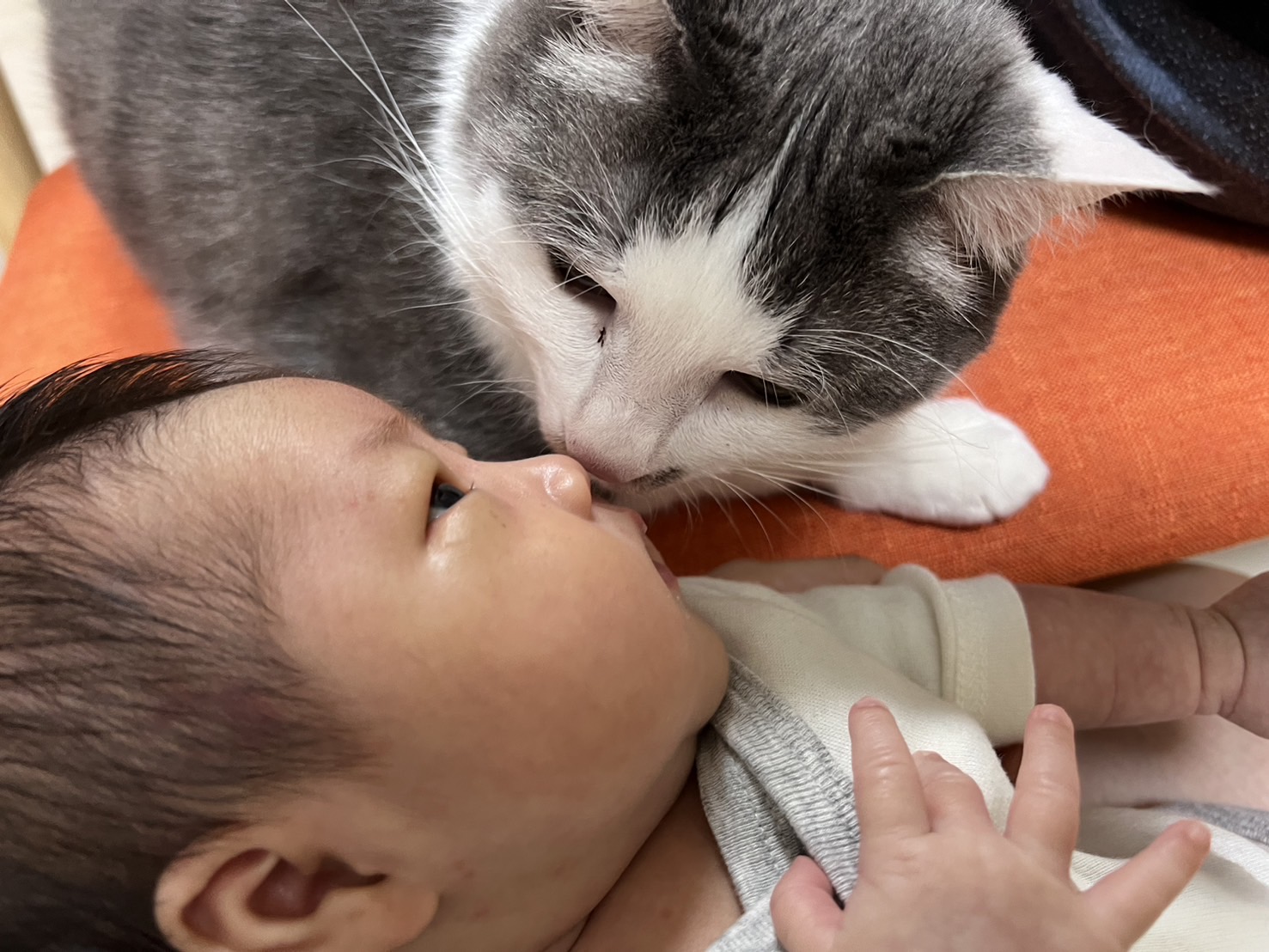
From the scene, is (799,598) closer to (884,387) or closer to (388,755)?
(884,387)

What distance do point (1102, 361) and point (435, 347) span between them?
31.5 inches

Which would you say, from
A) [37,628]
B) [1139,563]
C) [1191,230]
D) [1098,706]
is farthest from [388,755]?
[1191,230]

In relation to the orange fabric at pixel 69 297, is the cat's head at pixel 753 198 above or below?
above

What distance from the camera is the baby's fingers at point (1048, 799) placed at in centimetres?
60

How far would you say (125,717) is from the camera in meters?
0.54

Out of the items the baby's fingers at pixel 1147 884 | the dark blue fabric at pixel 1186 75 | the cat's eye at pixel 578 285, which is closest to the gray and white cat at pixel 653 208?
the cat's eye at pixel 578 285

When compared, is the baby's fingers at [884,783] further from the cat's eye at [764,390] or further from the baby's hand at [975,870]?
the cat's eye at [764,390]

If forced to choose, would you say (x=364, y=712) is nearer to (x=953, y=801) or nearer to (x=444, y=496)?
(x=444, y=496)

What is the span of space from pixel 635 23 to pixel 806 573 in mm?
603

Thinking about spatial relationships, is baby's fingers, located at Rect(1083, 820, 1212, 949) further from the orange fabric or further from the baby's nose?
the orange fabric

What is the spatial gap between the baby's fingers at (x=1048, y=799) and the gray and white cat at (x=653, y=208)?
0.33 meters

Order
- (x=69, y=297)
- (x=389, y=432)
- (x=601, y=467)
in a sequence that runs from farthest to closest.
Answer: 1. (x=69, y=297)
2. (x=601, y=467)
3. (x=389, y=432)

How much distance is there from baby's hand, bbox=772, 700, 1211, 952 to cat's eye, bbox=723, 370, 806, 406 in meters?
0.29

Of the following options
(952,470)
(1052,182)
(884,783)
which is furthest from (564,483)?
(952,470)
